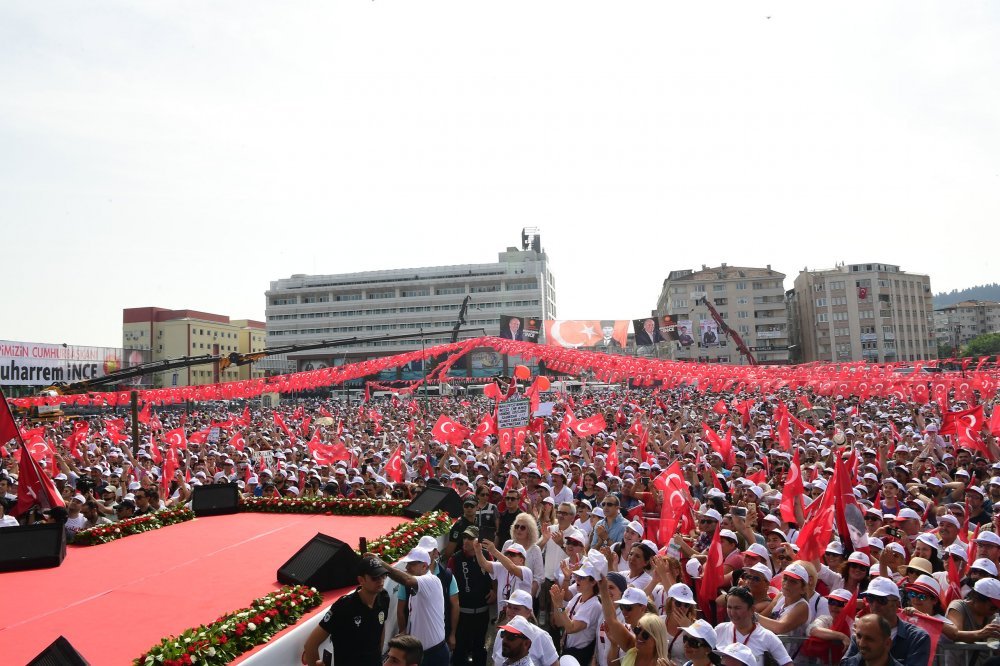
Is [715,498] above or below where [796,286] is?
below

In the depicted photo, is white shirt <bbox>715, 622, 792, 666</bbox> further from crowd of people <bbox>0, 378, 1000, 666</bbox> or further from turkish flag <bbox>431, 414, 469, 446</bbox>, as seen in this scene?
turkish flag <bbox>431, 414, 469, 446</bbox>

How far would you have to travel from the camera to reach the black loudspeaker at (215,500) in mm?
10383

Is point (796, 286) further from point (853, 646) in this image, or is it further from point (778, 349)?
point (853, 646)

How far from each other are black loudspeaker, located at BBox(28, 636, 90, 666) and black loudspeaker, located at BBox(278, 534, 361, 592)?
7.85 feet

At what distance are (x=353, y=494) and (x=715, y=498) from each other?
6.23 metres

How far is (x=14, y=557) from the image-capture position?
7.41 metres

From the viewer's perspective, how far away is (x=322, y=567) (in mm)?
6367

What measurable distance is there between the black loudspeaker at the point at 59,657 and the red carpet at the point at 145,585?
977 millimetres

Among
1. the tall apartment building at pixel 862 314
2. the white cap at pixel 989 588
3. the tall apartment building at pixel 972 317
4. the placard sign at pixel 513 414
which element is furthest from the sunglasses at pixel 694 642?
the tall apartment building at pixel 972 317

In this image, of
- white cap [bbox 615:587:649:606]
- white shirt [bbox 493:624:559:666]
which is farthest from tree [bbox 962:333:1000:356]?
white shirt [bbox 493:624:559:666]

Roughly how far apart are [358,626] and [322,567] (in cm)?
149

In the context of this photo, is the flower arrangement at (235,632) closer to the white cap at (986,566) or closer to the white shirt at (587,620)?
the white shirt at (587,620)

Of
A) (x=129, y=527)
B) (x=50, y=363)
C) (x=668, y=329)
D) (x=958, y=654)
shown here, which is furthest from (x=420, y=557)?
(x=50, y=363)

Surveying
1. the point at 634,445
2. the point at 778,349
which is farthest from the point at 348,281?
the point at 634,445
